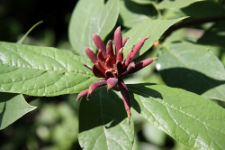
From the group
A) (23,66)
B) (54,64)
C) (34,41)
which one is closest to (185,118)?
(54,64)

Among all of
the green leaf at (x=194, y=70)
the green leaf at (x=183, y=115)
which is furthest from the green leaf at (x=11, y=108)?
the green leaf at (x=194, y=70)

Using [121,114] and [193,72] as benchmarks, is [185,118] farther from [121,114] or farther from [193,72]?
[193,72]

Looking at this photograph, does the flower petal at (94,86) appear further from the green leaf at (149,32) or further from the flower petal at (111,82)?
the green leaf at (149,32)

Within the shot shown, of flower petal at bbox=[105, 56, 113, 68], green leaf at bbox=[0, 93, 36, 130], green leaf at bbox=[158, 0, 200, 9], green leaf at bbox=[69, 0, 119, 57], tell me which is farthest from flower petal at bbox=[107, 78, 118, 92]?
green leaf at bbox=[158, 0, 200, 9]

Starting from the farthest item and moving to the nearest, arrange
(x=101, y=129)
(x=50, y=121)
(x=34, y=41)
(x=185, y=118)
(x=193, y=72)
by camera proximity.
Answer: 1. (x=34, y=41)
2. (x=50, y=121)
3. (x=193, y=72)
4. (x=101, y=129)
5. (x=185, y=118)

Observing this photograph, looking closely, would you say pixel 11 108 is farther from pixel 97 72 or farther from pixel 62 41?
pixel 62 41
